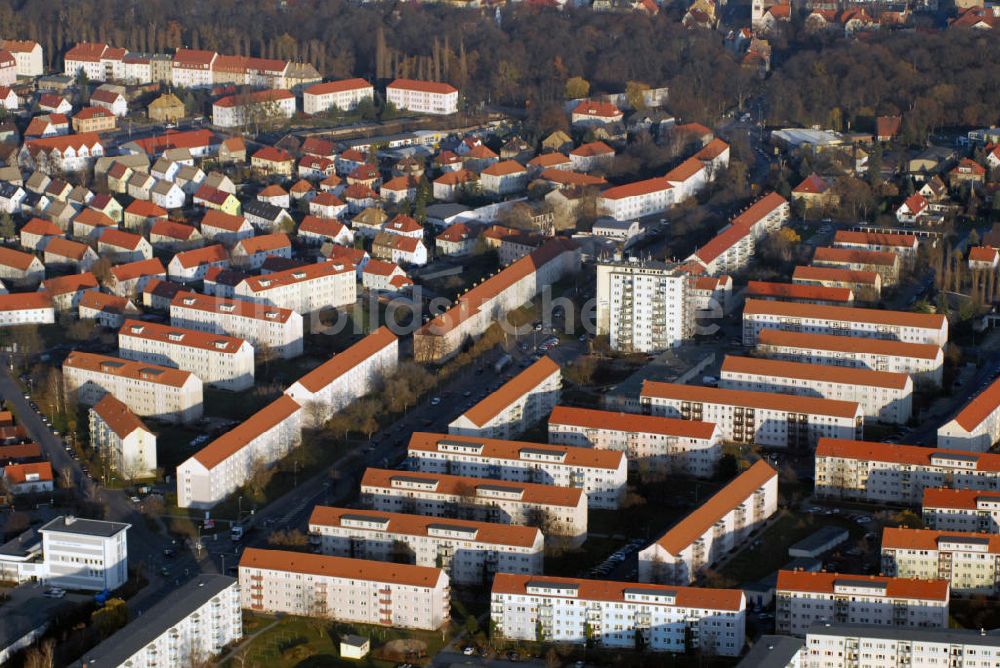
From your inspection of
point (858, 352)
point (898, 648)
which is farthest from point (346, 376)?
point (898, 648)

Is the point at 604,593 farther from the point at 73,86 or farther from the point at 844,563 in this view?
the point at 73,86

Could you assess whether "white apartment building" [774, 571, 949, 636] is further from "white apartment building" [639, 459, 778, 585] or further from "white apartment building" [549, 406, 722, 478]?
"white apartment building" [549, 406, 722, 478]

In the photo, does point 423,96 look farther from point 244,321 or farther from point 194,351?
point 194,351

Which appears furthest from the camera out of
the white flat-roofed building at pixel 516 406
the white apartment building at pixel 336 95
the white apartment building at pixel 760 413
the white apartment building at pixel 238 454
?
the white apartment building at pixel 336 95

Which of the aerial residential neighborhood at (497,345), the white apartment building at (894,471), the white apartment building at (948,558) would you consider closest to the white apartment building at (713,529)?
the aerial residential neighborhood at (497,345)

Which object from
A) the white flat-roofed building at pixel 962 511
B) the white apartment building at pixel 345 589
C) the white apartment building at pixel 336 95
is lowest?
the white apartment building at pixel 345 589

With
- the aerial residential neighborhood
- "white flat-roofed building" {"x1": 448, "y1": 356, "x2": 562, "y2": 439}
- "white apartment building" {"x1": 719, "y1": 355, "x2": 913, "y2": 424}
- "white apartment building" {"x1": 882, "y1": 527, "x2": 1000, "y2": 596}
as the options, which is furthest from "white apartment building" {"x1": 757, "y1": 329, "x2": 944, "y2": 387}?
"white apartment building" {"x1": 882, "y1": 527, "x2": 1000, "y2": 596}

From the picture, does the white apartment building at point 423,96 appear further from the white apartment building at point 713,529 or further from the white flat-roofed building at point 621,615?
the white flat-roofed building at point 621,615
